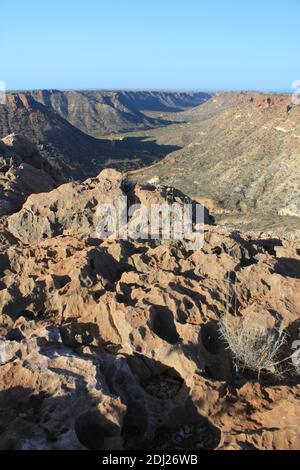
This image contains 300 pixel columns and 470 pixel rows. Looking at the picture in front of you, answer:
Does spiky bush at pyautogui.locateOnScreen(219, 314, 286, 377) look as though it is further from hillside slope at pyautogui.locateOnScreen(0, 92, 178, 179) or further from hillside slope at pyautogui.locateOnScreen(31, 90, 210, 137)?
hillside slope at pyautogui.locateOnScreen(31, 90, 210, 137)

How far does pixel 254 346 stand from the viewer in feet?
22.9

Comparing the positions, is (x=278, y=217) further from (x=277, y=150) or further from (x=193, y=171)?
(x=193, y=171)

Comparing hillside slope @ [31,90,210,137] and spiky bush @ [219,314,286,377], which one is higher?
spiky bush @ [219,314,286,377]

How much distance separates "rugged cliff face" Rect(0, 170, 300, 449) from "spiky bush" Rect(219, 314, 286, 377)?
153mm

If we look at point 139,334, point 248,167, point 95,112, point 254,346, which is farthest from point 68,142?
point 254,346

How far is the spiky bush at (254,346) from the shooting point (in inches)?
267

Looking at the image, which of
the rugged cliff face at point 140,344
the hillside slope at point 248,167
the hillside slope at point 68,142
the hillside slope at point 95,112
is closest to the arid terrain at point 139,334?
the rugged cliff face at point 140,344

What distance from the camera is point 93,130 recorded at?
129125 mm

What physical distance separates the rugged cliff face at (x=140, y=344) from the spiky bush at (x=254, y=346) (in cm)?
15

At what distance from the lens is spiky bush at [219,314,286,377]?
6.77 metres

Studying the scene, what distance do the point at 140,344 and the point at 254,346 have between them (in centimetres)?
162

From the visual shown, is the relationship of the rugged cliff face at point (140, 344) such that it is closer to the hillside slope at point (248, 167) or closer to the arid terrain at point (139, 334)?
the arid terrain at point (139, 334)

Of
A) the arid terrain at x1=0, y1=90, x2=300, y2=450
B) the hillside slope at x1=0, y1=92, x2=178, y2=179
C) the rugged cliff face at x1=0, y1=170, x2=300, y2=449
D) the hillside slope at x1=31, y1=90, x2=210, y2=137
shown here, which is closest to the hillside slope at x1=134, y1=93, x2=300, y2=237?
the hillside slope at x1=0, y1=92, x2=178, y2=179

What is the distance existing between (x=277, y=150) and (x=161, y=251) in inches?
1917
